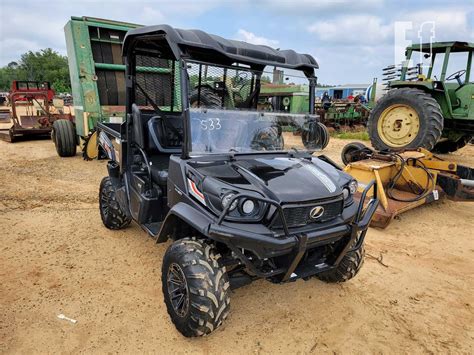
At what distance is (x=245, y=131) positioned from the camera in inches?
122

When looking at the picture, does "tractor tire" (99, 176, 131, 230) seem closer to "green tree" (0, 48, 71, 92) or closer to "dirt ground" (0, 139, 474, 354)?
"dirt ground" (0, 139, 474, 354)

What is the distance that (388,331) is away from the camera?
9.04ft

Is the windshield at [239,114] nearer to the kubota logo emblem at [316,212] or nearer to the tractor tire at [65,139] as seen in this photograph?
the kubota logo emblem at [316,212]

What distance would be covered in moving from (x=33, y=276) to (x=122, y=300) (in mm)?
998

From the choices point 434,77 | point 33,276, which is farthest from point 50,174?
point 434,77

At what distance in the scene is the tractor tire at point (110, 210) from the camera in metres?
4.27

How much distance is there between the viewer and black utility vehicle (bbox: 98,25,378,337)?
239 centimetres

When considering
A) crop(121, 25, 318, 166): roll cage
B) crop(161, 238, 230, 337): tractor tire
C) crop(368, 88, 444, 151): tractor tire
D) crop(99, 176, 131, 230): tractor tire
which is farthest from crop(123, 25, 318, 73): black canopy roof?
crop(368, 88, 444, 151): tractor tire

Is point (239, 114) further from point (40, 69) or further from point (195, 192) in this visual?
point (40, 69)

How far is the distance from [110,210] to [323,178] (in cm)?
270

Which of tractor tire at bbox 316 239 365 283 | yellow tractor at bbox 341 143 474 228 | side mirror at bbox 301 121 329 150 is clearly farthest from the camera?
yellow tractor at bbox 341 143 474 228

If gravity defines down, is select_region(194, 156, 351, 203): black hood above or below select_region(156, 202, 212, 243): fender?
above

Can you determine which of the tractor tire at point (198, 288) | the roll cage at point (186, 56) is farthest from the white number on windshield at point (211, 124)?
the tractor tire at point (198, 288)

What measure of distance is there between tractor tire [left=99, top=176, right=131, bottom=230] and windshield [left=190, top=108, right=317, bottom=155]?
6.07 feet
